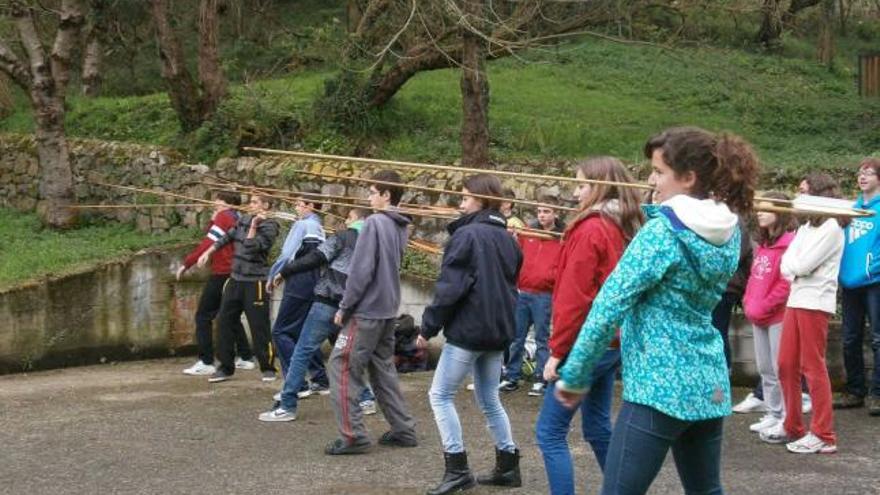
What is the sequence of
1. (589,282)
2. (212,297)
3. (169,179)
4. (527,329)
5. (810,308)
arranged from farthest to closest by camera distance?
(169,179) → (212,297) → (527,329) → (810,308) → (589,282)

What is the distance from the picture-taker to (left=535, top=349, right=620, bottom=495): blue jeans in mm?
5480

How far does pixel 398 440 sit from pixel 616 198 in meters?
2.91

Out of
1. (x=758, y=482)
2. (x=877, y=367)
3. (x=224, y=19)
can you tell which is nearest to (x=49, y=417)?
(x=758, y=482)

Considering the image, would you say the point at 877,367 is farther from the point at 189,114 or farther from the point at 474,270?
the point at 189,114

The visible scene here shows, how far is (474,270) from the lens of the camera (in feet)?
21.5

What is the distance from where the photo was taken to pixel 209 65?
15.6 m

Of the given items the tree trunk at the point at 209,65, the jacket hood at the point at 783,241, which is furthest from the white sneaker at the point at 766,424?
the tree trunk at the point at 209,65

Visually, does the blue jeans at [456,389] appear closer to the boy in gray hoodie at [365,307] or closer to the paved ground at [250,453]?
the paved ground at [250,453]

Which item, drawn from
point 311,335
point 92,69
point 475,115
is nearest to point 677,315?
point 311,335

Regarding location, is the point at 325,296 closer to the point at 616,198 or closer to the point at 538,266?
the point at 538,266

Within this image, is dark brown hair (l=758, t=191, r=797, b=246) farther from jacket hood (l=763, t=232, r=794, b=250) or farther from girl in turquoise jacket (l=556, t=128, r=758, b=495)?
girl in turquoise jacket (l=556, t=128, r=758, b=495)

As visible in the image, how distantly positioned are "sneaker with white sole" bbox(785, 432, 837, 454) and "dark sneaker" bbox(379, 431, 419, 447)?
2448mm

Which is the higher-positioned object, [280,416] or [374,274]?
[374,274]

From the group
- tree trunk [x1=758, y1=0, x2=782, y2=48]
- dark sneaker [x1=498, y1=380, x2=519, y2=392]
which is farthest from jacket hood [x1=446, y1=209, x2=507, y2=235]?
tree trunk [x1=758, y1=0, x2=782, y2=48]
